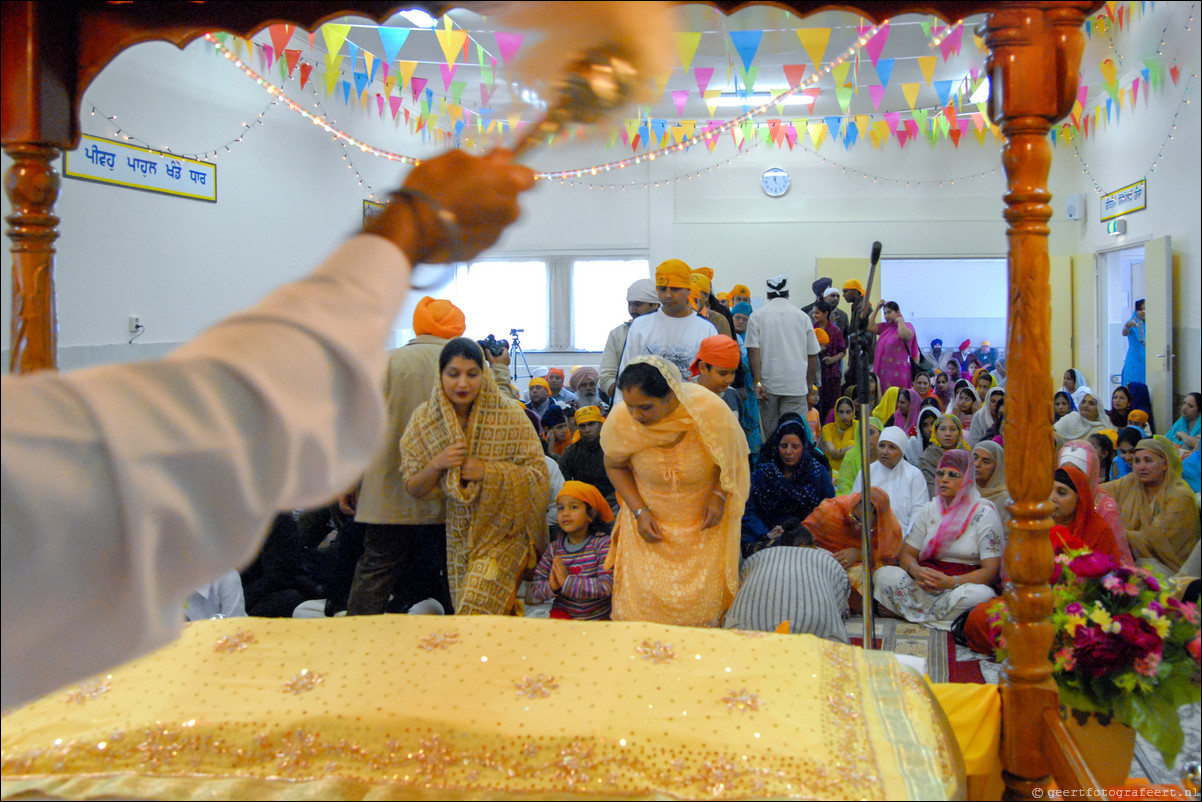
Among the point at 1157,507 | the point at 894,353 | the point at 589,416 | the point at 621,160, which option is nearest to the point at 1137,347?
the point at 894,353

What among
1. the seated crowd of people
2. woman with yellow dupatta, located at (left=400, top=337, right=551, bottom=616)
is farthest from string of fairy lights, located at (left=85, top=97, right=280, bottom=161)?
woman with yellow dupatta, located at (left=400, top=337, right=551, bottom=616)

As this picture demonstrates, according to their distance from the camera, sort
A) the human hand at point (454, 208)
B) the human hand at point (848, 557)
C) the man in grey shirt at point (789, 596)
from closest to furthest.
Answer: the human hand at point (454, 208) → the man in grey shirt at point (789, 596) → the human hand at point (848, 557)

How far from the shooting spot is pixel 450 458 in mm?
2867

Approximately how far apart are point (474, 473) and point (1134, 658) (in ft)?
6.07

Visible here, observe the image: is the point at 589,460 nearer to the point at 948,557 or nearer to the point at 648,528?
the point at 648,528

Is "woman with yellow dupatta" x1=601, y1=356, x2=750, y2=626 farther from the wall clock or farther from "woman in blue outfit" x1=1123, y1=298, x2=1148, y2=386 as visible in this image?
the wall clock

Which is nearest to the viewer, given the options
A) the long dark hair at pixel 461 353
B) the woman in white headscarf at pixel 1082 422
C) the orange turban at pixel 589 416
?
the long dark hair at pixel 461 353

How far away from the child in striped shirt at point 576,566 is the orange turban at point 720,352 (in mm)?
678

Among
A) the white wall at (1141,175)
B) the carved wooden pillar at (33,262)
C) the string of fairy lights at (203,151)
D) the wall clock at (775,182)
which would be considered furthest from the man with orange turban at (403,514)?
the wall clock at (775,182)

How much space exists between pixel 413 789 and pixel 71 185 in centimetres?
420

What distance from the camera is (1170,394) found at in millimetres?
6266

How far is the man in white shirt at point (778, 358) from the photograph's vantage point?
5316 mm

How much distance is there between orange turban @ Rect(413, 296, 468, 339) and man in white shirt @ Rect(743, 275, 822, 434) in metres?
2.41

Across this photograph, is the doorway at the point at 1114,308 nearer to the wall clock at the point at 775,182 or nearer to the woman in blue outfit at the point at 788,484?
the wall clock at the point at 775,182
